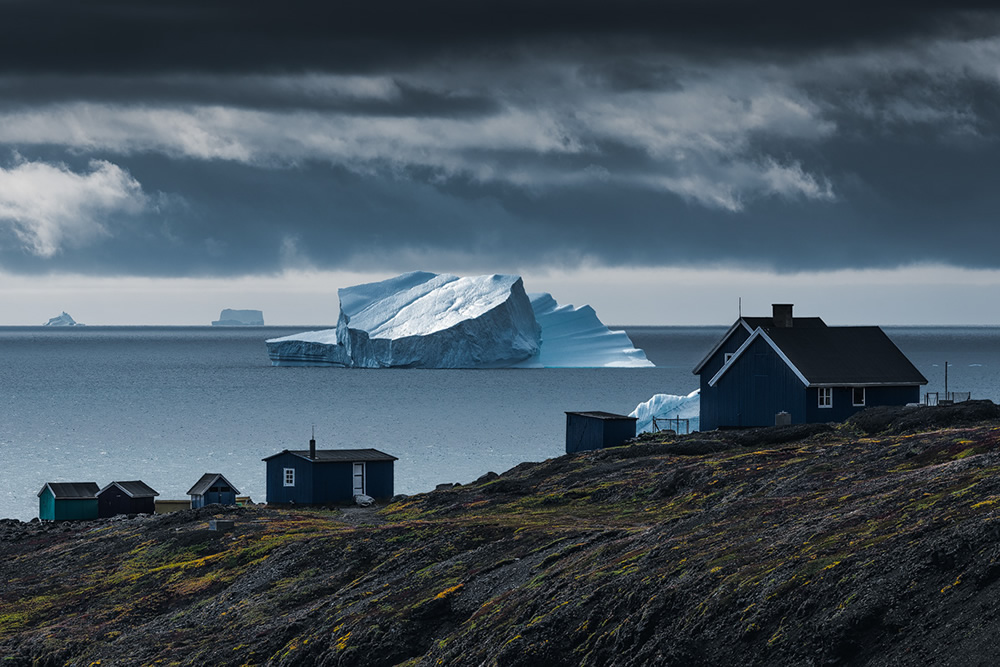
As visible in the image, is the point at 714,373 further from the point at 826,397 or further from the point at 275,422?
the point at 275,422

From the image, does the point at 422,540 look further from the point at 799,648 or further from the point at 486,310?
the point at 486,310

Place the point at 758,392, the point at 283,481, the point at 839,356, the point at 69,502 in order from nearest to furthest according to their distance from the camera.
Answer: the point at 283,481 < the point at 839,356 < the point at 758,392 < the point at 69,502

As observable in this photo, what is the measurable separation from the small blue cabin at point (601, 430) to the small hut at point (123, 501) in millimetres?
19926

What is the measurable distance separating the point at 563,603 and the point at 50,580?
2073 centimetres

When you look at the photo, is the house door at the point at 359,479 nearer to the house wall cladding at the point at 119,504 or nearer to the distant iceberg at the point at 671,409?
the house wall cladding at the point at 119,504

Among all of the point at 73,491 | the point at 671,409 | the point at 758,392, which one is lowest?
the point at 73,491

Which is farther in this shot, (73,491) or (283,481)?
(73,491)

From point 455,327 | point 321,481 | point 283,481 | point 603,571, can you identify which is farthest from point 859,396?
point 455,327

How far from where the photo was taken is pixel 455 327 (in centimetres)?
15625

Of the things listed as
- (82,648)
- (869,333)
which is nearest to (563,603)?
(82,648)

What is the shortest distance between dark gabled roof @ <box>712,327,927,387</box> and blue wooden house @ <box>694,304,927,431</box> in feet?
0.14

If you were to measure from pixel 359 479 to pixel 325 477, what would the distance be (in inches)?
61.8

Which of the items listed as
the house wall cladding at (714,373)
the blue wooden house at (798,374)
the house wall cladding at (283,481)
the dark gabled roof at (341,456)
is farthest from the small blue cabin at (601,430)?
the house wall cladding at (283,481)

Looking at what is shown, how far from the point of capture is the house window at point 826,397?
51.3 metres
